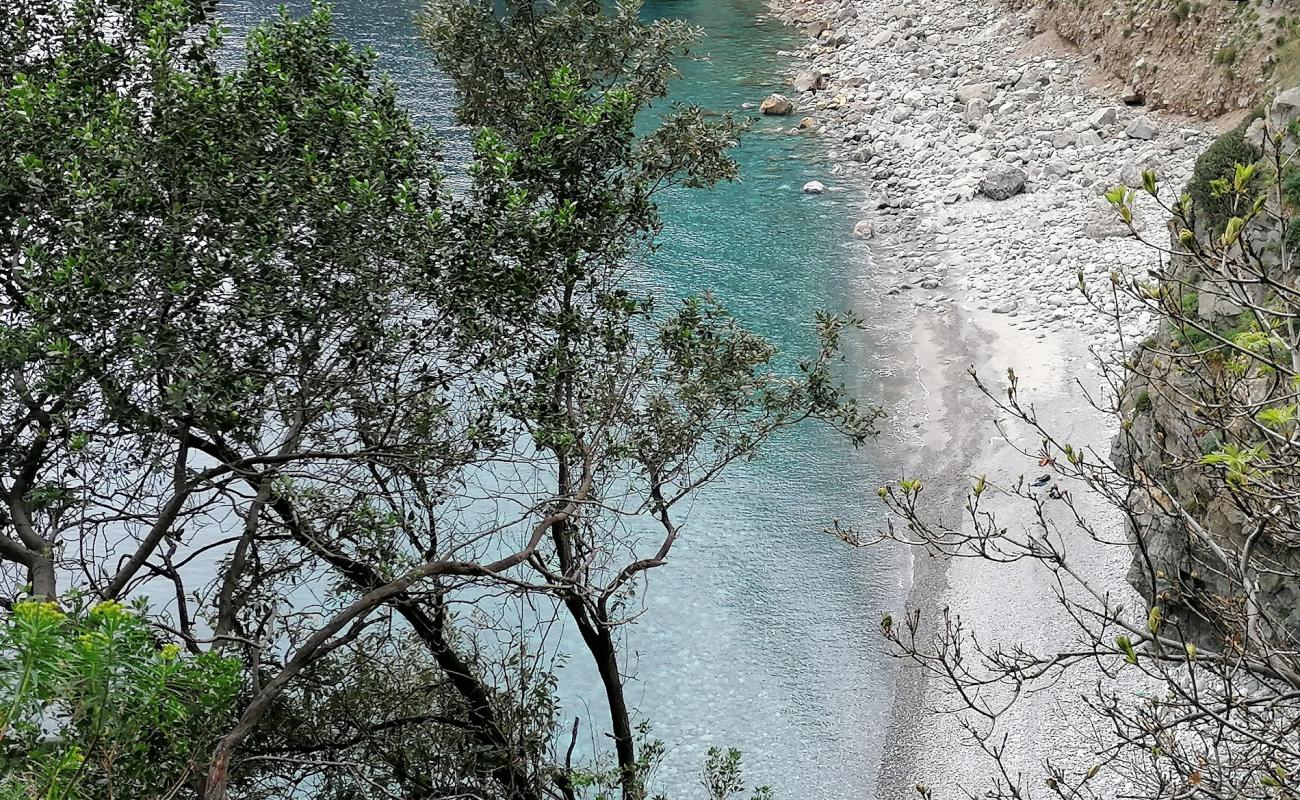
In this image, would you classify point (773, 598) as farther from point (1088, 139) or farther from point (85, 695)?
point (1088, 139)

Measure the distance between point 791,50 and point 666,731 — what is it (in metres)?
37.2

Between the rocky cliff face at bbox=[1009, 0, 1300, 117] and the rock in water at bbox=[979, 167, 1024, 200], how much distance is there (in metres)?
5.78

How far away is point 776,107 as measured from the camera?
42.2m

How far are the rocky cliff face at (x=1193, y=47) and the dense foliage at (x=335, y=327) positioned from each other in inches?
1037

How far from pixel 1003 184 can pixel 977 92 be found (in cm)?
708

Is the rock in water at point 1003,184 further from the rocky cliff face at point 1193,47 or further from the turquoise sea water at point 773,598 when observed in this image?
the rocky cliff face at point 1193,47

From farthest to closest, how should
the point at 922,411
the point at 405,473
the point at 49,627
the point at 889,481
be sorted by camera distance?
the point at 922,411, the point at 889,481, the point at 405,473, the point at 49,627

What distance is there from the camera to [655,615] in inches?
839

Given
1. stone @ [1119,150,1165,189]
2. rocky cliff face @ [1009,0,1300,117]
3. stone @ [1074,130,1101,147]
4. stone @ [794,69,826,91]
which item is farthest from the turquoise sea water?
stone @ [794,69,826,91]

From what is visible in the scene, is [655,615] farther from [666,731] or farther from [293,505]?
[293,505]

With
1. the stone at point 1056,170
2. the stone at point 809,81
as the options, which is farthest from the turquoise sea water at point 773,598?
the stone at point 809,81

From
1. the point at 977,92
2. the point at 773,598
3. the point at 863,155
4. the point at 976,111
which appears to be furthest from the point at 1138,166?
the point at 773,598

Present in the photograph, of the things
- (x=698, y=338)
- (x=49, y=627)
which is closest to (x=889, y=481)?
(x=698, y=338)

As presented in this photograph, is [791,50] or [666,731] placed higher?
[791,50]
